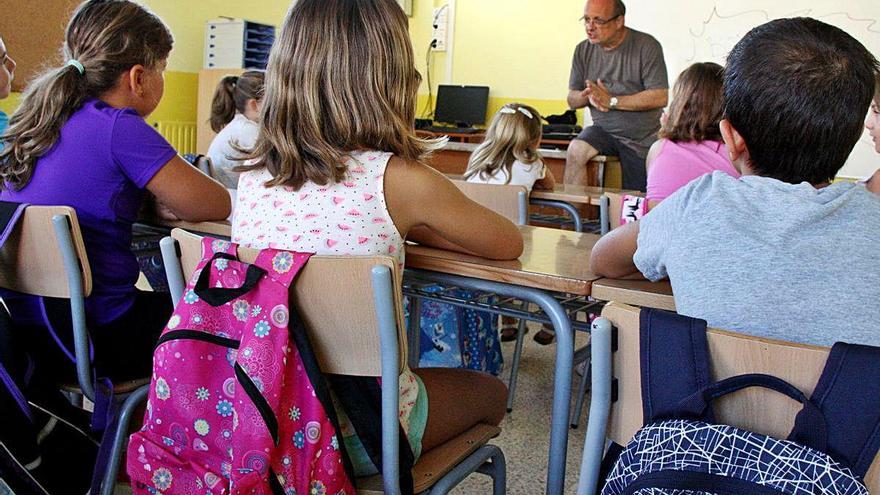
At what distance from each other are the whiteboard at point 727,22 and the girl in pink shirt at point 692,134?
10.8ft

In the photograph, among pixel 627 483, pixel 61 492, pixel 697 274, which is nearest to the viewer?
pixel 627 483

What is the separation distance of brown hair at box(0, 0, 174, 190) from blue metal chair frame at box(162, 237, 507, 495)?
2.16 feet

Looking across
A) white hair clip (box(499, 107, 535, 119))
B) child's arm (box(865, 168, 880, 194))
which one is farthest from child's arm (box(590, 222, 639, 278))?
white hair clip (box(499, 107, 535, 119))

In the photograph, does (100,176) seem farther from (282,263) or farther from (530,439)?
(530,439)

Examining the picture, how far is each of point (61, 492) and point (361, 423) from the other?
27.6 inches

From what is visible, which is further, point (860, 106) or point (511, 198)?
point (511, 198)

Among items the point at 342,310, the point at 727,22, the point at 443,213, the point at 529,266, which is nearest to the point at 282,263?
the point at 342,310

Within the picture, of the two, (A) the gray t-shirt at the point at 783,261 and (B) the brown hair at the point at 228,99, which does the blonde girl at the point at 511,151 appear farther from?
(A) the gray t-shirt at the point at 783,261

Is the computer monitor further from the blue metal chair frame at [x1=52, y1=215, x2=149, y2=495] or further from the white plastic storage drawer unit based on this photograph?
the blue metal chair frame at [x1=52, y1=215, x2=149, y2=495]

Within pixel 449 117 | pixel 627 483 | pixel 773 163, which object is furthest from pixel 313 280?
pixel 449 117

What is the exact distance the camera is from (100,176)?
168 centimetres

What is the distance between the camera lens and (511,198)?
2.68m

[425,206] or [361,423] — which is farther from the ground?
[425,206]

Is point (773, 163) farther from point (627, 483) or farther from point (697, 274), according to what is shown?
point (627, 483)
